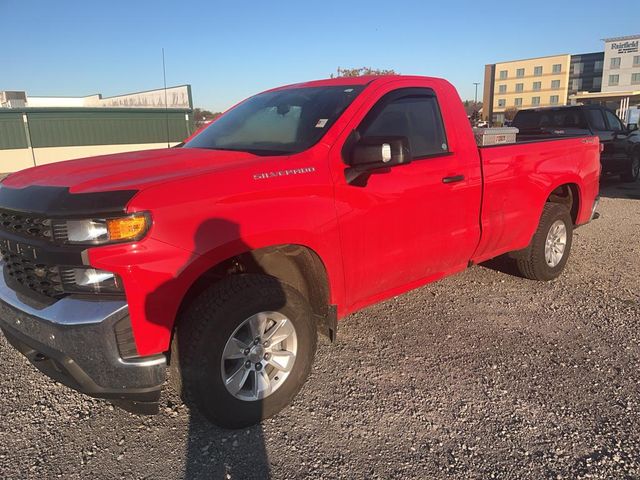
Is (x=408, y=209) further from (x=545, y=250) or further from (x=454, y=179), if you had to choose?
(x=545, y=250)

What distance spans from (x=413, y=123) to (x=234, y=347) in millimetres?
2107

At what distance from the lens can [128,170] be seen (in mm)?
2752

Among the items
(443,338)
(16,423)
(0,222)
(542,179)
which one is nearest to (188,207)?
(0,222)

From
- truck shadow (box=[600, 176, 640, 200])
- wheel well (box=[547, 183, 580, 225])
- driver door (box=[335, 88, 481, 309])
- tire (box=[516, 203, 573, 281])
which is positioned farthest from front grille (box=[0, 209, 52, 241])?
truck shadow (box=[600, 176, 640, 200])

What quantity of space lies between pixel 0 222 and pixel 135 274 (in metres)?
1.11

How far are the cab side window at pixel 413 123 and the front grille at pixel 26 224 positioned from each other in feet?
6.39

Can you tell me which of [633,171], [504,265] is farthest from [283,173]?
[633,171]

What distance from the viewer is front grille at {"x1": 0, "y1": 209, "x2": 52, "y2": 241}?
2.45 metres

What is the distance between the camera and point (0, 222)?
2.82m

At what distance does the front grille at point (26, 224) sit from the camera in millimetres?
2447

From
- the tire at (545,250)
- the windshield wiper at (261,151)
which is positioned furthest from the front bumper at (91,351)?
the tire at (545,250)

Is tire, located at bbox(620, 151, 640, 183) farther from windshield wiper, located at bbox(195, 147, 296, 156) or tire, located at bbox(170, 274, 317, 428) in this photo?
tire, located at bbox(170, 274, 317, 428)

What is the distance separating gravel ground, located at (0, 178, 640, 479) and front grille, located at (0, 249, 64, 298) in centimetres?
91

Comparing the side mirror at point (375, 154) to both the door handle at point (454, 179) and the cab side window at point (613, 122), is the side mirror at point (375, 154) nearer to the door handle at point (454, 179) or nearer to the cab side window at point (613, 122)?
the door handle at point (454, 179)
